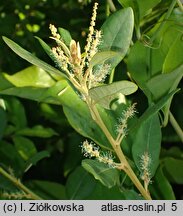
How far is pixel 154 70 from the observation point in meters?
0.69

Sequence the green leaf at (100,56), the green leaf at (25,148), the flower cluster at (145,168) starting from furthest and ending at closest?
1. the green leaf at (25,148)
2. the flower cluster at (145,168)
3. the green leaf at (100,56)

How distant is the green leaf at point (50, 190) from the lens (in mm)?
966

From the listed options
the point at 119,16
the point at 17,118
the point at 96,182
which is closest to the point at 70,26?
the point at 17,118

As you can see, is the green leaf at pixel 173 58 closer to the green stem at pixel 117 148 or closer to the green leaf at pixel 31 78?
the green stem at pixel 117 148

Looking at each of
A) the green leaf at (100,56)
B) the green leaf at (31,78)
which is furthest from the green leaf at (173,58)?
the green leaf at (31,78)

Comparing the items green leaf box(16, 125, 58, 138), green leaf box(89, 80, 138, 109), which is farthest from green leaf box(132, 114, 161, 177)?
green leaf box(16, 125, 58, 138)

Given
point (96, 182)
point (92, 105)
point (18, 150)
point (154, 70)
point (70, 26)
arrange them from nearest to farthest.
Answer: point (92, 105)
point (154, 70)
point (96, 182)
point (18, 150)
point (70, 26)

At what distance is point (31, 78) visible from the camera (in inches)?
33.5

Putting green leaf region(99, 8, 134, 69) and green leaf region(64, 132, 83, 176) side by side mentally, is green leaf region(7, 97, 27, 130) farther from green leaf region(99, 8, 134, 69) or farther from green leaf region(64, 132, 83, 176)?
green leaf region(99, 8, 134, 69)

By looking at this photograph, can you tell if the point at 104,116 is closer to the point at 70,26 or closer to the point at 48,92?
the point at 48,92

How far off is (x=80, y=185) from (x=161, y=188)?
151mm

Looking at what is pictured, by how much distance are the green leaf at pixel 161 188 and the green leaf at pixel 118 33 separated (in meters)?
0.22

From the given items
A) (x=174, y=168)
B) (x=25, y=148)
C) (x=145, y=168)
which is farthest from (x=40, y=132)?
(x=145, y=168)

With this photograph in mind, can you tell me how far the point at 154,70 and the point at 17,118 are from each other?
0.41 meters
